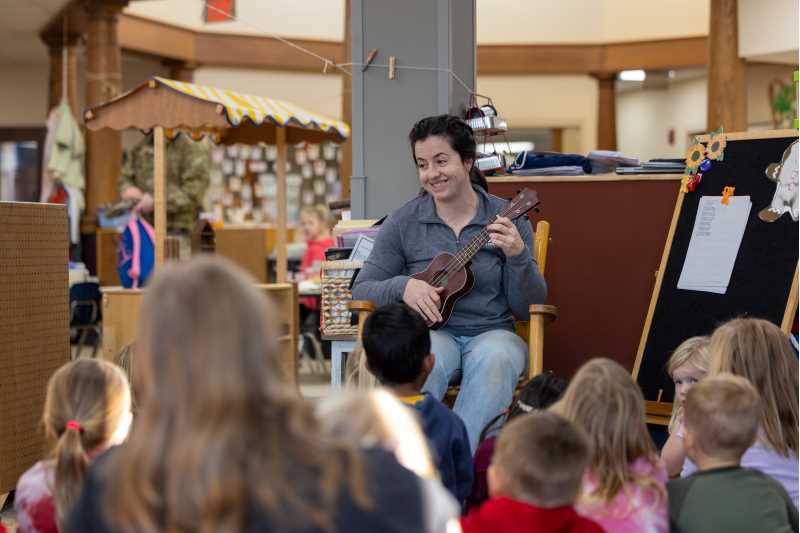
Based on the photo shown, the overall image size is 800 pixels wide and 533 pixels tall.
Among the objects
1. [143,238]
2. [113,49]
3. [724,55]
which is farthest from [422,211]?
[113,49]

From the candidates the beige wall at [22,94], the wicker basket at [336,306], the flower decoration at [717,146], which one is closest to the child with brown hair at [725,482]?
the wicker basket at [336,306]

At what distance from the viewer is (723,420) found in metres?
2.23

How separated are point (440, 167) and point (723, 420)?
175cm

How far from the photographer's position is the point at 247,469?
4.65 feet

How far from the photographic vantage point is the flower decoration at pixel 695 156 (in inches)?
172

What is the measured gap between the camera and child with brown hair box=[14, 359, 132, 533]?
2.19 meters

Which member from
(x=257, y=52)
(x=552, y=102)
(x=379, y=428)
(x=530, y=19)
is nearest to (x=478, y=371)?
(x=379, y=428)

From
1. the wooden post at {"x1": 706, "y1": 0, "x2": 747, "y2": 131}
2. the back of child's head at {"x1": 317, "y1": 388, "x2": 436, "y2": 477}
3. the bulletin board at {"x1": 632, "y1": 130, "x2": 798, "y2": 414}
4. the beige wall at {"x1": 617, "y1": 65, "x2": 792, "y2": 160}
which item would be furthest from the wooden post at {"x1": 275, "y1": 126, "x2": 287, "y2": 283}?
the beige wall at {"x1": 617, "y1": 65, "x2": 792, "y2": 160}

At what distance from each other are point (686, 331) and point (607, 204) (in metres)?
0.75

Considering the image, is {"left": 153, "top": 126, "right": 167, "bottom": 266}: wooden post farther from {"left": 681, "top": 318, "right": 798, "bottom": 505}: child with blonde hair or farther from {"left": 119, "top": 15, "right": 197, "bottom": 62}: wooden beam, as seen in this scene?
{"left": 119, "top": 15, "right": 197, "bottom": 62}: wooden beam

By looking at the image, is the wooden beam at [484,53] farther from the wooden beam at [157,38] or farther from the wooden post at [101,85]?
the wooden post at [101,85]

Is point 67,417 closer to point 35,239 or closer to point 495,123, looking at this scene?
point 35,239

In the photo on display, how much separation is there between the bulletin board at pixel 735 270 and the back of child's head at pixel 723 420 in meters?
1.73

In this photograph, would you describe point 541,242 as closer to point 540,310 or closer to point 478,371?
point 540,310
